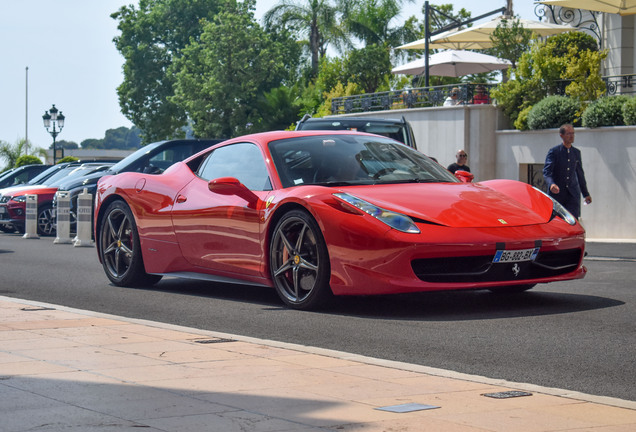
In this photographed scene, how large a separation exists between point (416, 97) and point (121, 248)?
20.3m

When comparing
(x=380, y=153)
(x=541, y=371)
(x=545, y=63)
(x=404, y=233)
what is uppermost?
(x=545, y=63)

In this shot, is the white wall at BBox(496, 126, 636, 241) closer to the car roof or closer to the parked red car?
the car roof

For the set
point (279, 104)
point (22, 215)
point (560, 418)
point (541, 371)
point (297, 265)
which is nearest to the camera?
point (560, 418)

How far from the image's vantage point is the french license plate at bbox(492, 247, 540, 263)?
7660mm

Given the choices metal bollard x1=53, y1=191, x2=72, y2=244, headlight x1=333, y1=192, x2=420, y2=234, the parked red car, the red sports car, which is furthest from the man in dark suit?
the parked red car

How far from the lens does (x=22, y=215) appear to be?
2380 centimetres

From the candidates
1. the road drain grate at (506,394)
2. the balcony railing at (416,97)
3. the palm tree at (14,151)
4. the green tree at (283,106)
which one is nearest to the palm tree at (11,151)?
the palm tree at (14,151)

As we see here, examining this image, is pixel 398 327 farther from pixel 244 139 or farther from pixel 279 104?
pixel 279 104

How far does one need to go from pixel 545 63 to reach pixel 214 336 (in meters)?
20.0

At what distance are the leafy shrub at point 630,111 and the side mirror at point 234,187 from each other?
15.4m

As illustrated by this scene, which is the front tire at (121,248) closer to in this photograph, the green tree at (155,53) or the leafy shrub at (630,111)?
the leafy shrub at (630,111)

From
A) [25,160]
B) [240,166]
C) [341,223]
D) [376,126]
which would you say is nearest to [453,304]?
[341,223]

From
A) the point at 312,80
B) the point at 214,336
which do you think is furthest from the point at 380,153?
the point at 312,80

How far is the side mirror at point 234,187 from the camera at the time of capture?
867cm
